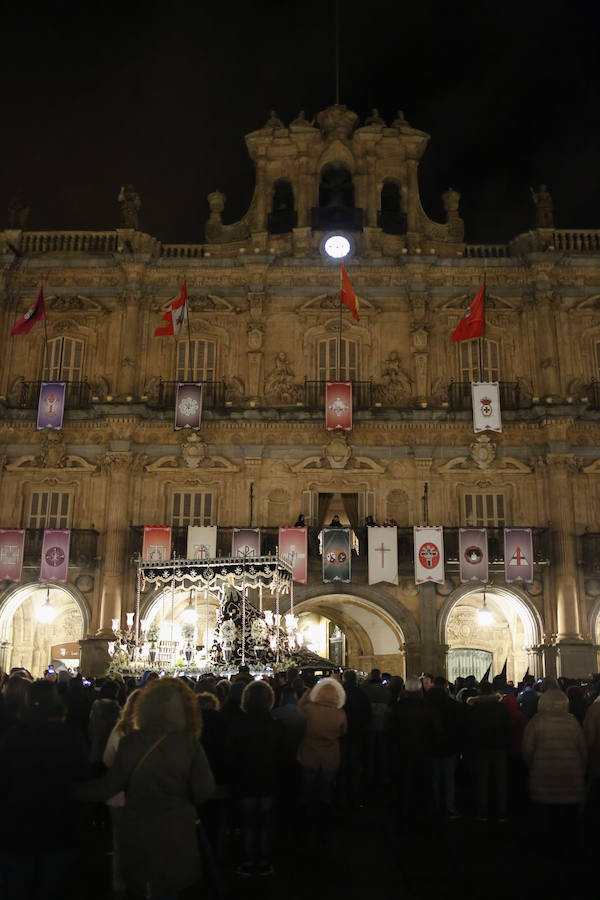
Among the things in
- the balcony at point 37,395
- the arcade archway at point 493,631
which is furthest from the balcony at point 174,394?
the arcade archway at point 493,631

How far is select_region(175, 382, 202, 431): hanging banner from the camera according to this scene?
1166 inches

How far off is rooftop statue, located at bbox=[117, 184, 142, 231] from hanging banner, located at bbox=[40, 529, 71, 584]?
Result: 37.2 ft

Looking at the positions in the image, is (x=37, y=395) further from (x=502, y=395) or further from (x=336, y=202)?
(x=502, y=395)

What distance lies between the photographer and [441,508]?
1172 inches

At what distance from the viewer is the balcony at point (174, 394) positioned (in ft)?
101

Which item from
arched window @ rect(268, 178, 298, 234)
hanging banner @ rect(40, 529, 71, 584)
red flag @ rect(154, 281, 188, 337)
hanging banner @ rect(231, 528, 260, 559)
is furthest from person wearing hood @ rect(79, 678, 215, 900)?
arched window @ rect(268, 178, 298, 234)

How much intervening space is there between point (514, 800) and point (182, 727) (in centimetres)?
778

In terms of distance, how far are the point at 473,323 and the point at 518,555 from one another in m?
7.57

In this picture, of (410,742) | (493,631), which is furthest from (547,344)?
(410,742)

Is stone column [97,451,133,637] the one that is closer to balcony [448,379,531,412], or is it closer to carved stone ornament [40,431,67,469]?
carved stone ornament [40,431,67,469]

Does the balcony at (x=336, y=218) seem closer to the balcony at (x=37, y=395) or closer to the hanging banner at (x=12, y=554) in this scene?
the balcony at (x=37, y=395)

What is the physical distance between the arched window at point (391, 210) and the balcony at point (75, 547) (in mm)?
15272

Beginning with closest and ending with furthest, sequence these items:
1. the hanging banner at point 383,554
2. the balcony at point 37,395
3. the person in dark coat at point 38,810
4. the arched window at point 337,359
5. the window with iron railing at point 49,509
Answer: the person in dark coat at point 38,810 < the hanging banner at point 383,554 < the window with iron railing at point 49,509 < the balcony at point 37,395 < the arched window at point 337,359

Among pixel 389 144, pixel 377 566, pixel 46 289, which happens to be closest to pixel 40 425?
pixel 46 289
